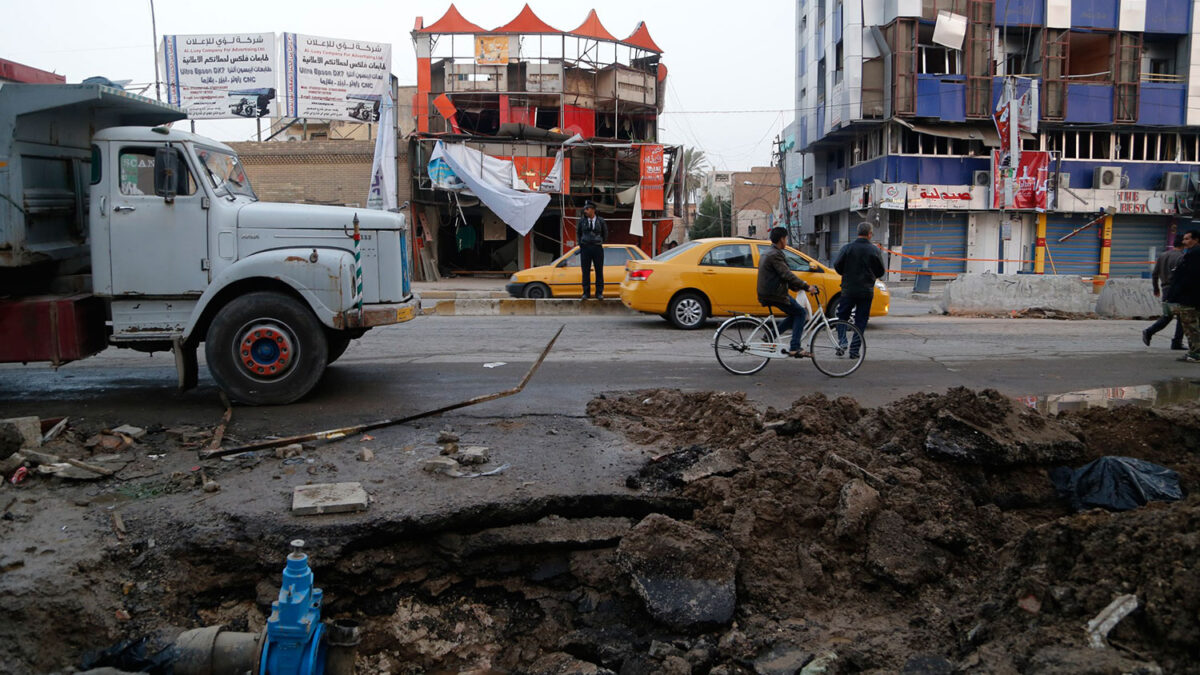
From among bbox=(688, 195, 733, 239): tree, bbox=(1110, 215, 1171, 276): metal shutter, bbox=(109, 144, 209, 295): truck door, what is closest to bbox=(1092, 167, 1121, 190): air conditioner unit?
bbox=(1110, 215, 1171, 276): metal shutter

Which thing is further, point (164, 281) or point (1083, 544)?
point (164, 281)

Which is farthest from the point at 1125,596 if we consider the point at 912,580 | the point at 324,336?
the point at 324,336

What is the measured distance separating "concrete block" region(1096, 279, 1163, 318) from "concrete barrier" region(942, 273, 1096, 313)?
427 mm

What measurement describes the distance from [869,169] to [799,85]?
1051cm

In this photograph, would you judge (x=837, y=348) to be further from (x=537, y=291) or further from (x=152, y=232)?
(x=537, y=291)

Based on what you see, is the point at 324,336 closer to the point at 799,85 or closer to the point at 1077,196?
the point at 1077,196

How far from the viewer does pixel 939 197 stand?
107ft

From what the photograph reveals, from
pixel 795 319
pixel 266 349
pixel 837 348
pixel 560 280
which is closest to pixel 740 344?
pixel 795 319

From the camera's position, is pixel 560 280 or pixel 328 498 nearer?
pixel 328 498

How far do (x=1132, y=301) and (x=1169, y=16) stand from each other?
2366cm

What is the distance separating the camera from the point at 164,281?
6.96m

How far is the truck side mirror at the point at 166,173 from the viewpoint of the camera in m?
6.85

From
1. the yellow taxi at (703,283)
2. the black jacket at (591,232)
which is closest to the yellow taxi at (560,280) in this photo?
the black jacket at (591,232)

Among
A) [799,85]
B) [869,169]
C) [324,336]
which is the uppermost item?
[799,85]
